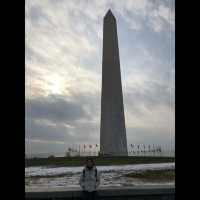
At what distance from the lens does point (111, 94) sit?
40.1 metres

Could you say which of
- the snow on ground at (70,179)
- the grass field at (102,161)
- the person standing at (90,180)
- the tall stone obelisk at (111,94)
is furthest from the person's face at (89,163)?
the tall stone obelisk at (111,94)

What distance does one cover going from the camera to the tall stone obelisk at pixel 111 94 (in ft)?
129

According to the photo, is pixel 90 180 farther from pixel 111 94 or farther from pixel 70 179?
pixel 111 94

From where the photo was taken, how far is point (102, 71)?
40.1 metres

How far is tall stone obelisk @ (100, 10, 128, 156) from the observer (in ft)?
129

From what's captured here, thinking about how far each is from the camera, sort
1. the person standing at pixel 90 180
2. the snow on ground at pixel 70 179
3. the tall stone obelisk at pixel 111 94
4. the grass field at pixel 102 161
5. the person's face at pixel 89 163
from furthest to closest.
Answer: the tall stone obelisk at pixel 111 94 < the grass field at pixel 102 161 < the snow on ground at pixel 70 179 < the person standing at pixel 90 180 < the person's face at pixel 89 163

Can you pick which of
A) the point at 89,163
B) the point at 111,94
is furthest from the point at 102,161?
the point at 89,163

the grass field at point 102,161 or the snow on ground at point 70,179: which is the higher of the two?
the snow on ground at point 70,179

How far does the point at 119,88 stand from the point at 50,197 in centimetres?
2980

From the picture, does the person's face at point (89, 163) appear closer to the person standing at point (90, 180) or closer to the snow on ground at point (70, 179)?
the person standing at point (90, 180)
